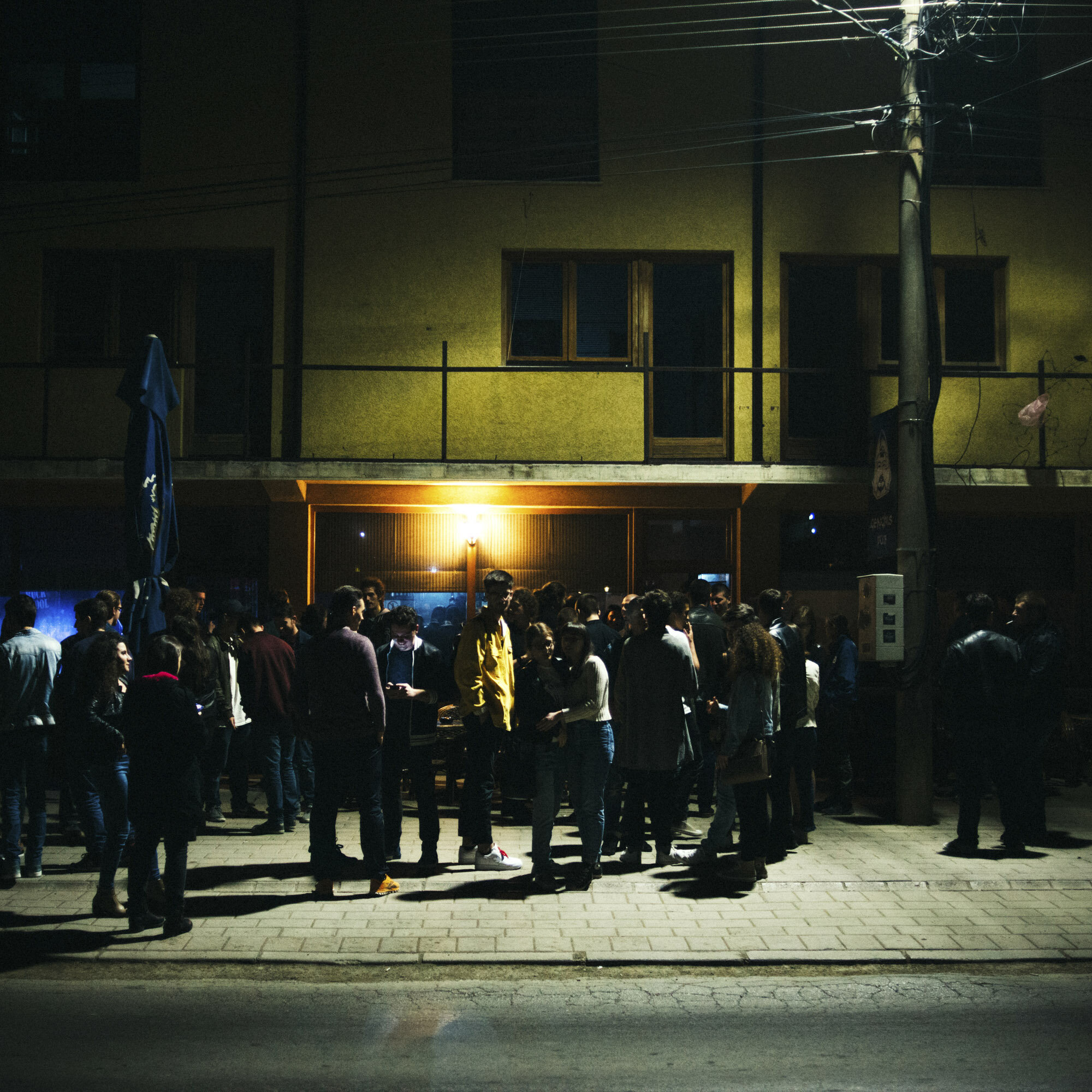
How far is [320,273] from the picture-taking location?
42.3 feet

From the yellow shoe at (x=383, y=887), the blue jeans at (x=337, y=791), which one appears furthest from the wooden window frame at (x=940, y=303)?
the yellow shoe at (x=383, y=887)

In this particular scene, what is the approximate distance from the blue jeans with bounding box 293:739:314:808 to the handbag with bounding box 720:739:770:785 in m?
4.12

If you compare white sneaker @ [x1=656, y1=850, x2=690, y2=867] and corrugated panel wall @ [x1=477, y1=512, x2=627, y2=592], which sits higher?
corrugated panel wall @ [x1=477, y1=512, x2=627, y2=592]

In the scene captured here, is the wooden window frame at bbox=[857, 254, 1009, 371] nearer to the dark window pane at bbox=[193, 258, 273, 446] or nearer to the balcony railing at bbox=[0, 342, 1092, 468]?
the balcony railing at bbox=[0, 342, 1092, 468]

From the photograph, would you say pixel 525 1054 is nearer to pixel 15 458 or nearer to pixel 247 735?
pixel 247 735

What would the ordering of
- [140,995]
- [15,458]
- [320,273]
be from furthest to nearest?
[320,273]
[15,458]
[140,995]

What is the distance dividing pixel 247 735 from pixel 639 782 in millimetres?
3705

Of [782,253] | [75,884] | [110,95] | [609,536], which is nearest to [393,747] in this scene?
[75,884]

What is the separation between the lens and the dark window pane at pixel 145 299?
12945mm

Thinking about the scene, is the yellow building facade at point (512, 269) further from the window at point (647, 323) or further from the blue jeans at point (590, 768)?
the blue jeans at point (590, 768)

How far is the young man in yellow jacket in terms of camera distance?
24.6 ft

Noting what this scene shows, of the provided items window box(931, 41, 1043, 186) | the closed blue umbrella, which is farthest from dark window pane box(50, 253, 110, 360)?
window box(931, 41, 1043, 186)

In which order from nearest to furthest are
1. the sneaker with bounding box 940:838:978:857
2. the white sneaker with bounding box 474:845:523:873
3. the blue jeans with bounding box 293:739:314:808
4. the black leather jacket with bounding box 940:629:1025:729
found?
the white sneaker with bounding box 474:845:523:873 → the sneaker with bounding box 940:838:978:857 → the black leather jacket with bounding box 940:629:1025:729 → the blue jeans with bounding box 293:739:314:808

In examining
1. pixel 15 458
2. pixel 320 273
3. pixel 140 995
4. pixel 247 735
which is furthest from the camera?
pixel 320 273
